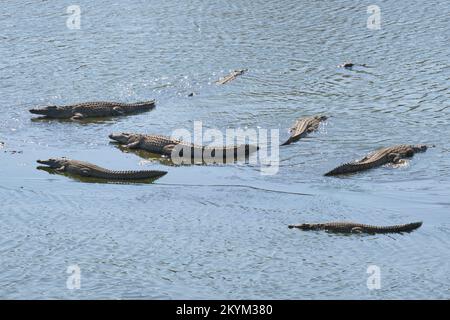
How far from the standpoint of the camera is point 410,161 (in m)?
16.2

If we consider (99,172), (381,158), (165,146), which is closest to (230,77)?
(165,146)

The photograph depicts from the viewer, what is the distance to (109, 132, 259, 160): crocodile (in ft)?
54.2

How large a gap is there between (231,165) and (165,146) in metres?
1.17

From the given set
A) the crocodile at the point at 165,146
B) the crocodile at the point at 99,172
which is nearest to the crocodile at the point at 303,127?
the crocodile at the point at 165,146

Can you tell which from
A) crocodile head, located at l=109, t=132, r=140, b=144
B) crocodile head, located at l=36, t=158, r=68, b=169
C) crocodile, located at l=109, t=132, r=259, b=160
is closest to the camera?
crocodile head, located at l=36, t=158, r=68, b=169

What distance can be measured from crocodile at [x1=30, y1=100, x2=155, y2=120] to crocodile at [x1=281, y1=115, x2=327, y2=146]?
2860 millimetres

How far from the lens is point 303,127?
684 inches

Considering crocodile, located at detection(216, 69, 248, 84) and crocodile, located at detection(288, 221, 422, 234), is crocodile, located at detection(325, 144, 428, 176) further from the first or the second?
crocodile, located at detection(216, 69, 248, 84)

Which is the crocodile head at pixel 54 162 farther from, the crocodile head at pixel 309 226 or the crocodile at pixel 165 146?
the crocodile head at pixel 309 226

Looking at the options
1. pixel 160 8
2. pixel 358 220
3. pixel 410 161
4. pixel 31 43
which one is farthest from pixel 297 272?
pixel 160 8

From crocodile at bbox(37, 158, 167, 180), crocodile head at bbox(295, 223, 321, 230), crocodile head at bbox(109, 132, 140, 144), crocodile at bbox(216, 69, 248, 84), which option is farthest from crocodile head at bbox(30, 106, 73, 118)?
crocodile head at bbox(295, 223, 321, 230)

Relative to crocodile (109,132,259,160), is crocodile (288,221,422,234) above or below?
below

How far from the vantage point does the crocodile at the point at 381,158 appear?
15695mm

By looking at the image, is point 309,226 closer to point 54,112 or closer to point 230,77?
point 54,112
